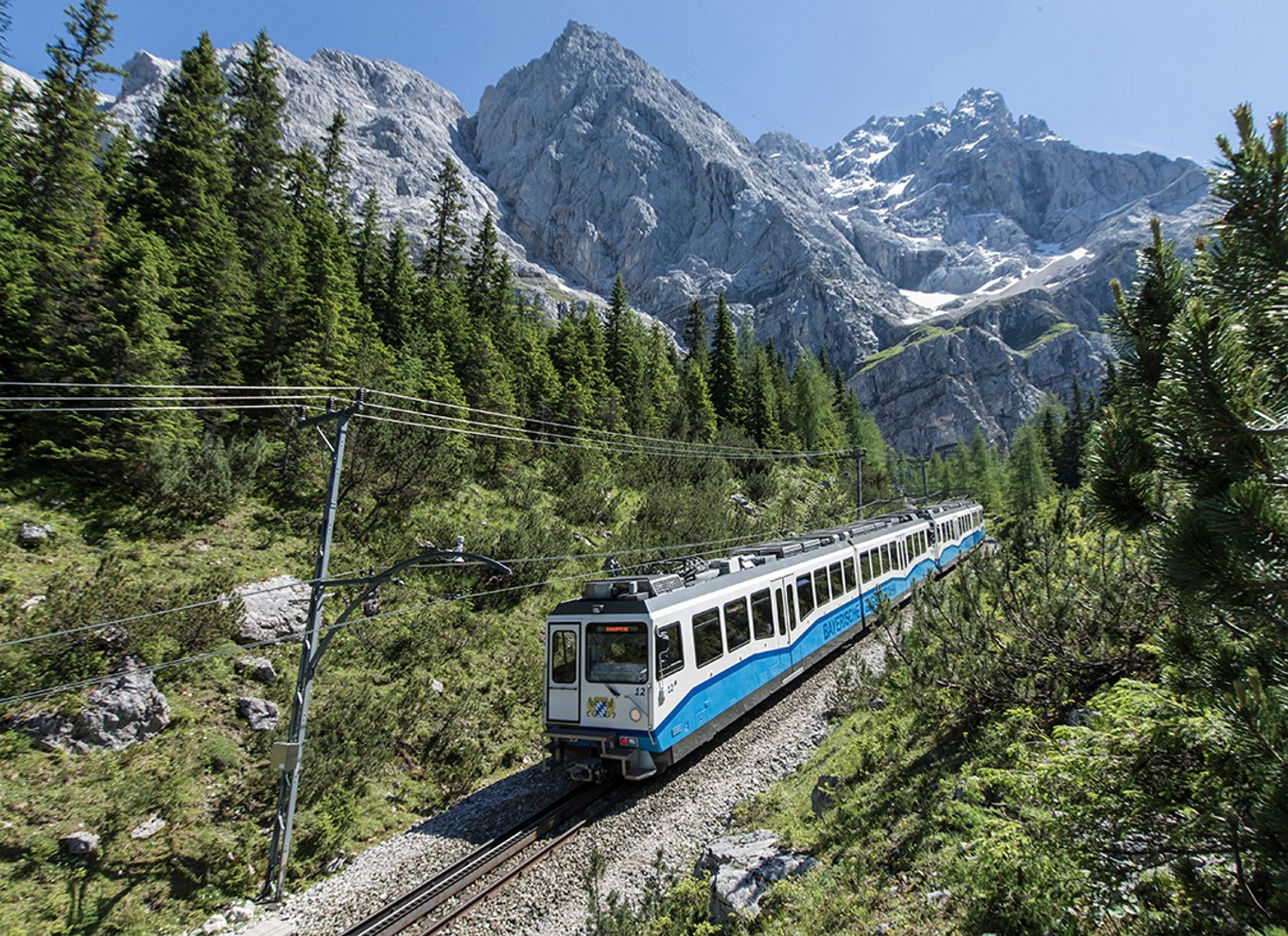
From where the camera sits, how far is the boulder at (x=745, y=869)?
22.5ft

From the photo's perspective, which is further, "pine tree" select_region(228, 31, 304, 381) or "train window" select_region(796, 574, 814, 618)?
→ "pine tree" select_region(228, 31, 304, 381)

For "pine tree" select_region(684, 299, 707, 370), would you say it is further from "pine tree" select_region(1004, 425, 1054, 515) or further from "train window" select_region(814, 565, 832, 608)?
"train window" select_region(814, 565, 832, 608)

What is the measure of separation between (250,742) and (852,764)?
35.5 ft

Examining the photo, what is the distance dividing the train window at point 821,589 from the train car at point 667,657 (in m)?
0.41

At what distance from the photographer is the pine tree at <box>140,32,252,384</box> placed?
19.9 m

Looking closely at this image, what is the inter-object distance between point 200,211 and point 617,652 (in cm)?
2393

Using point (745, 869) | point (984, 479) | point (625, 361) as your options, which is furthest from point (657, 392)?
point (984, 479)

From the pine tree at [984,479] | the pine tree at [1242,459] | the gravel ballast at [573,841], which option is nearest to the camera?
the pine tree at [1242,459]

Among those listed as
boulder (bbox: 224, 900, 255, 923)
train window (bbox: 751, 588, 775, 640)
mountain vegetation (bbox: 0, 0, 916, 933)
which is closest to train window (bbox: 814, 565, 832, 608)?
train window (bbox: 751, 588, 775, 640)

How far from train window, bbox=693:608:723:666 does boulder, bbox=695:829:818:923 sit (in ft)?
12.1

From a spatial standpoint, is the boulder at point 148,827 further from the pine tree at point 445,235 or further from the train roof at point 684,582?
the pine tree at point 445,235

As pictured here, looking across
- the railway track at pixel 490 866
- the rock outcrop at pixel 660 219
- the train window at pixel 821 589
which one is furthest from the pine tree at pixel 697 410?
the rock outcrop at pixel 660 219

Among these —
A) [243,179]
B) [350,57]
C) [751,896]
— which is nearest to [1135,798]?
[751,896]

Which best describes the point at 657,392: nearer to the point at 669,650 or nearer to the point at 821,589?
the point at 821,589
